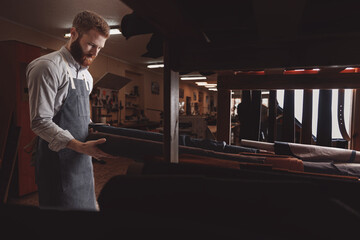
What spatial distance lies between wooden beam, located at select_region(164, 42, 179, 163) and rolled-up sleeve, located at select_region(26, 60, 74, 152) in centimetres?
63

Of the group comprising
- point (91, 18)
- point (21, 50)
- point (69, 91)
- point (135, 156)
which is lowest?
point (135, 156)

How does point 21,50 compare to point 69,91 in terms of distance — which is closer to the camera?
point 69,91

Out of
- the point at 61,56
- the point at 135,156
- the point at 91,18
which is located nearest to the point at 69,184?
the point at 135,156

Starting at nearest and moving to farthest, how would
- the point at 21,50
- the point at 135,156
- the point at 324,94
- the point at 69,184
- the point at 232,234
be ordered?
the point at 232,234, the point at 135,156, the point at 69,184, the point at 324,94, the point at 21,50

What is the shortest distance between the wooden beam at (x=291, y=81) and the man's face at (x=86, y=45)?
2.73 feet

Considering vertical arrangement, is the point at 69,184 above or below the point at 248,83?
below

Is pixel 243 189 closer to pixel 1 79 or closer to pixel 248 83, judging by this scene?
pixel 248 83

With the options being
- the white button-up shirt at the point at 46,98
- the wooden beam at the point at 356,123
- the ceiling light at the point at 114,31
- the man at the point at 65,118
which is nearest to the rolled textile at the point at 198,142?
the man at the point at 65,118

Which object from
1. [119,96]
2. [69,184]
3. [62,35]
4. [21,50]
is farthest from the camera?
[119,96]

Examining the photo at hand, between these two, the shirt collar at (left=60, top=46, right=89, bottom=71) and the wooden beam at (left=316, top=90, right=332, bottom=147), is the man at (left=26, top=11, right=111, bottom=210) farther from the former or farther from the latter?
the wooden beam at (left=316, top=90, right=332, bottom=147)

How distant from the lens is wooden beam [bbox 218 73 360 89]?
50.3 inches

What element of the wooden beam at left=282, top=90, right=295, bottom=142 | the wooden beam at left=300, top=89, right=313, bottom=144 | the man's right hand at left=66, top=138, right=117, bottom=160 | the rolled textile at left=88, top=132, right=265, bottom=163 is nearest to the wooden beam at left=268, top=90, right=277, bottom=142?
the wooden beam at left=282, top=90, right=295, bottom=142

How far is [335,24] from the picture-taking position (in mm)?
589

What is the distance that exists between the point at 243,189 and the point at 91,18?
1.17 metres
